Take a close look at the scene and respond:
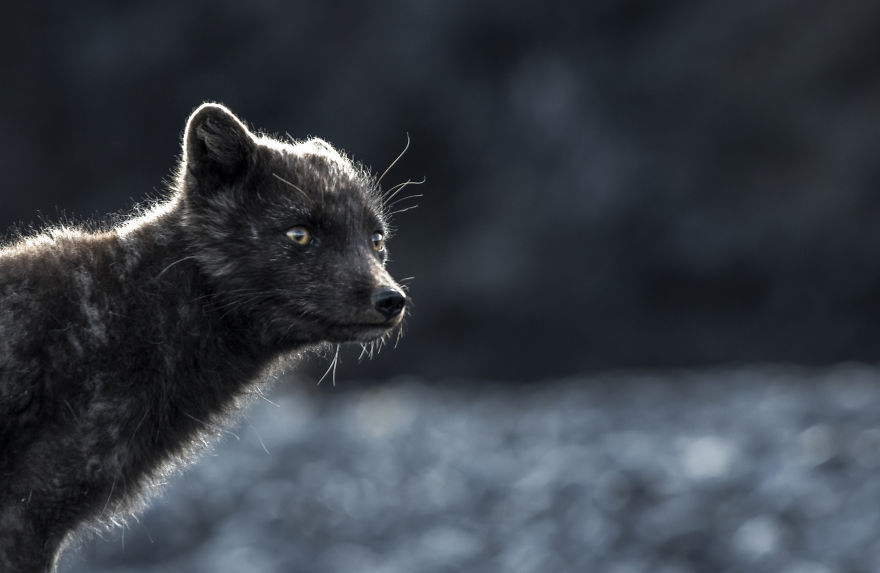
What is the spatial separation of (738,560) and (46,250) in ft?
31.4

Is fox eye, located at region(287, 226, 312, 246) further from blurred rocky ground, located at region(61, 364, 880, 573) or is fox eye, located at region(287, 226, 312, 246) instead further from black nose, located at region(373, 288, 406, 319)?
blurred rocky ground, located at region(61, 364, 880, 573)

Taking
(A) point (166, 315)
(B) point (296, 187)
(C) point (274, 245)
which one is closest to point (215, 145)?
(B) point (296, 187)

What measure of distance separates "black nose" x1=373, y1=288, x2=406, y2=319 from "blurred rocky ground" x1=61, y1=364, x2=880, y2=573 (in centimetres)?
717

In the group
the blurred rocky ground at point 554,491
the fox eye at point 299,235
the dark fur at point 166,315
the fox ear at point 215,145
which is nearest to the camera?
the dark fur at point 166,315

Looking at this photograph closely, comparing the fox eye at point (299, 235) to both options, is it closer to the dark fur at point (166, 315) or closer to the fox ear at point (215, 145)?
the dark fur at point (166, 315)

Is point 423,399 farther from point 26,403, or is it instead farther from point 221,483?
point 26,403

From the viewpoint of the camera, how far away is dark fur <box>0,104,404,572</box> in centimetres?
555

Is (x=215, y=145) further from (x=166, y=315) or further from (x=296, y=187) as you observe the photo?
(x=166, y=315)

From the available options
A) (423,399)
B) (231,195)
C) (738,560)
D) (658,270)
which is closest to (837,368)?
(658,270)

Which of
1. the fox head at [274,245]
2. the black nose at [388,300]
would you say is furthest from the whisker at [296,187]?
the black nose at [388,300]

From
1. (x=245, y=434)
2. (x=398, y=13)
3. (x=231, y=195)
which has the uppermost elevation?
(x=398, y=13)

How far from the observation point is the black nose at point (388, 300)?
247 inches

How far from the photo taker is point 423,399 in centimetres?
2352

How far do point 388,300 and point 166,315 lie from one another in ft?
3.92
